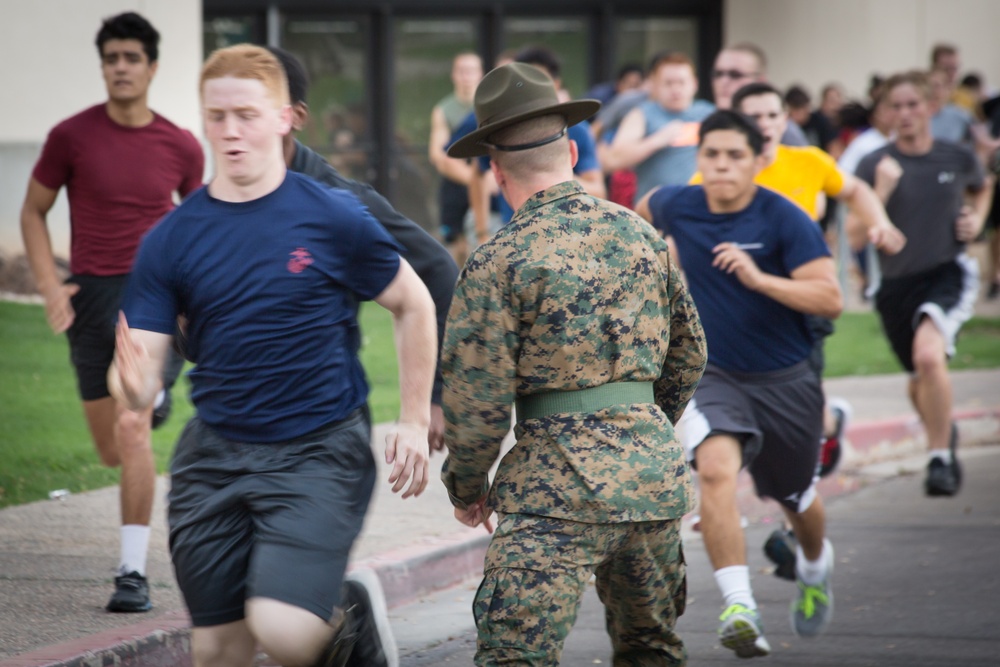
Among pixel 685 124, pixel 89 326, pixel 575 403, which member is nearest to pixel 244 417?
pixel 575 403

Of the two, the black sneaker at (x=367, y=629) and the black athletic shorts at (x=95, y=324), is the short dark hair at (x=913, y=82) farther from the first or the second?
the black sneaker at (x=367, y=629)

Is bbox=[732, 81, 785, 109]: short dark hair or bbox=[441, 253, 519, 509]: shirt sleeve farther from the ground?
bbox=[732, 81, 785, 109]: short dark hair

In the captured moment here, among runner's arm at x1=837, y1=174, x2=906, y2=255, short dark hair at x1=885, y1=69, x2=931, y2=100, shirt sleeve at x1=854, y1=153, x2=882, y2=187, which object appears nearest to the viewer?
runner's arm at x1=837, y1=174, x2=906, y2=255

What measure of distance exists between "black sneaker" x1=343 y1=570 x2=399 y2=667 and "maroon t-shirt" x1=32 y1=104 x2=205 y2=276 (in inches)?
105

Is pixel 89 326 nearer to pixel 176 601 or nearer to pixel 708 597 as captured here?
pixel 176 601

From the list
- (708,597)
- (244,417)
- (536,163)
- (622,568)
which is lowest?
(708,597)

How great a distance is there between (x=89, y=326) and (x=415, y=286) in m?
2.66

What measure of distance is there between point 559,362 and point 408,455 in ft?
1.67

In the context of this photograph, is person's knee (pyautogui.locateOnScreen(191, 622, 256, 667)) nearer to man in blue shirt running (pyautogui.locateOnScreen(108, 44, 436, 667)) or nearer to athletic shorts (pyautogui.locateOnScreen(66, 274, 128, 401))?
man in blue shirt running (pyautogui.locateOnScreen(108, 44, 436, 667))

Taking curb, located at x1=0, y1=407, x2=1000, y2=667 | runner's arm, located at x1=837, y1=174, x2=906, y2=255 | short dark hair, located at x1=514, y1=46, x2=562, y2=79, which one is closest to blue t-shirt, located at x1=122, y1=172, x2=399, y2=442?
curb, located at x1=0, y1=407, x2=1000, y2=667

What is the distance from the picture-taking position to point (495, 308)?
3.75m

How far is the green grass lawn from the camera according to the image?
8352mm

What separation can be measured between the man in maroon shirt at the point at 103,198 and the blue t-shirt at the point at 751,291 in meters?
2.26

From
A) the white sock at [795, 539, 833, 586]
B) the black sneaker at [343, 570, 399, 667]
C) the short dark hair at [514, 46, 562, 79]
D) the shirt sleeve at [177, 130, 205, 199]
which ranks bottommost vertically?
the white sock at [795, 539, 833, 586]
